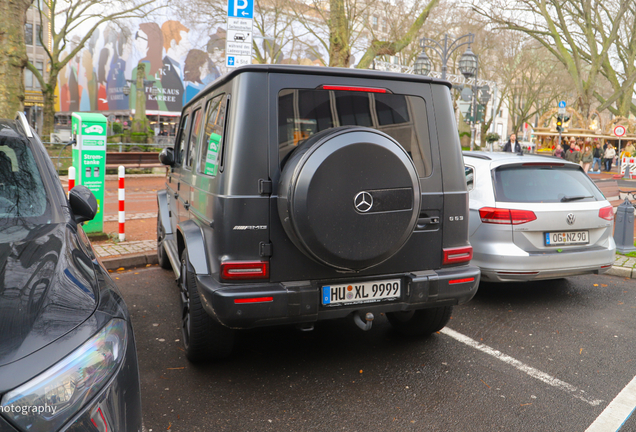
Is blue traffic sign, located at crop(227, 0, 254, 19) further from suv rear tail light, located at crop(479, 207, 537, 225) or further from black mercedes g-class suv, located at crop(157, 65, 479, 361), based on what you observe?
suv rear tail light, located at crop(479, 207, 537, 225)

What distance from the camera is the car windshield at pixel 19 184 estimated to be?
118 inches

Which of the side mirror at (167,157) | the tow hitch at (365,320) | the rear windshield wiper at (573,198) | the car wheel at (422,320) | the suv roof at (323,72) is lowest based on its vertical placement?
the car wheel at (422,320)

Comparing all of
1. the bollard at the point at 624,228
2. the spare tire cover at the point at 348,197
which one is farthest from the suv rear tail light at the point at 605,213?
the spare tire cover at the point at 348,197

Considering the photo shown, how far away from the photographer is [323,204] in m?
3.05

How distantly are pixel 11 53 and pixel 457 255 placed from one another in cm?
708

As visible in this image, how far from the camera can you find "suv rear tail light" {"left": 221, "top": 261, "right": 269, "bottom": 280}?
3.22 meters

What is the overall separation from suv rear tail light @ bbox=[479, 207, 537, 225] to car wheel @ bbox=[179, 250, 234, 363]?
283 centimetres

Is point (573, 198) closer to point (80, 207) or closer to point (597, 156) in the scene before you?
point (80, 207)

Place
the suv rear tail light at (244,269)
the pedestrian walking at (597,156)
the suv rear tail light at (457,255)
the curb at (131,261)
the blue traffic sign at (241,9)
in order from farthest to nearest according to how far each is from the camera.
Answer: the pedestrian walking at (597,156) < the blue traffic sign at (241,9) < the curb at (131,261) < the suv rear tail light at (457,255) < the suv rear tail light at (244,269)

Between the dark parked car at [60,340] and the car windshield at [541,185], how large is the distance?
13.3 feet

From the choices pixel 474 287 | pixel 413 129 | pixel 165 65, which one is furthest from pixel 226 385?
pixel 165 65

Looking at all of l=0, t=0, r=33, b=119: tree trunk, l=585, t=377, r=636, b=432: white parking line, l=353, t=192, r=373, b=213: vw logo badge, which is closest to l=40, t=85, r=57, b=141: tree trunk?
l=0, t=0, r=33, b=119: tree trunk

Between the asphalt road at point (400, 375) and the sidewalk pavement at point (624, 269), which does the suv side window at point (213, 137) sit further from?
the sidewalk pavement at point (624, 269)

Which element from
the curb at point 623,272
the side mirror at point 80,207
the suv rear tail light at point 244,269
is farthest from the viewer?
the curb at point 623,272
